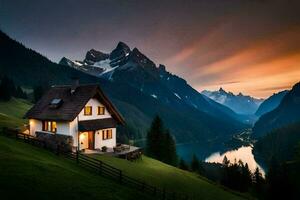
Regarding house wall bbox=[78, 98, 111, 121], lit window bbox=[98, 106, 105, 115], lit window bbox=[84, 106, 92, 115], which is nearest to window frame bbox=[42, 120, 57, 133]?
house wall bbox=[78, 98, 111, 121]

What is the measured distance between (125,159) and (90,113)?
10.3 meters

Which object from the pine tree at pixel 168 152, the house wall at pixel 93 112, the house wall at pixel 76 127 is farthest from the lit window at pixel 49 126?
the pine tree at pixel 168 152

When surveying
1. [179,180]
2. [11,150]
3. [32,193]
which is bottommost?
[179,180]

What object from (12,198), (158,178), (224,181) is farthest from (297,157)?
(12,198)

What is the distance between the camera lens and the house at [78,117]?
4955 cm

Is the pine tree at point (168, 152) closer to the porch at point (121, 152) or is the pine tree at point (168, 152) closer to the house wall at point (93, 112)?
the porch at point (121, 152)

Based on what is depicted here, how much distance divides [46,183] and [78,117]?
2569cm

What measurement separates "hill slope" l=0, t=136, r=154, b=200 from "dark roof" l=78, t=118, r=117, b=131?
15.6m

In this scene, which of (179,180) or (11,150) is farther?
(179,180)

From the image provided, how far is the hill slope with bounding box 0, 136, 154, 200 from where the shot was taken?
22266 mm

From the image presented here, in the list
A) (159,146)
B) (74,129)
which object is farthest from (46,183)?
(159,146)

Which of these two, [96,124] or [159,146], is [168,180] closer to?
[96,124]

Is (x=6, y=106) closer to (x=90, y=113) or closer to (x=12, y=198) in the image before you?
(x=90, y=113)

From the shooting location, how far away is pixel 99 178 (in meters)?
32.8
